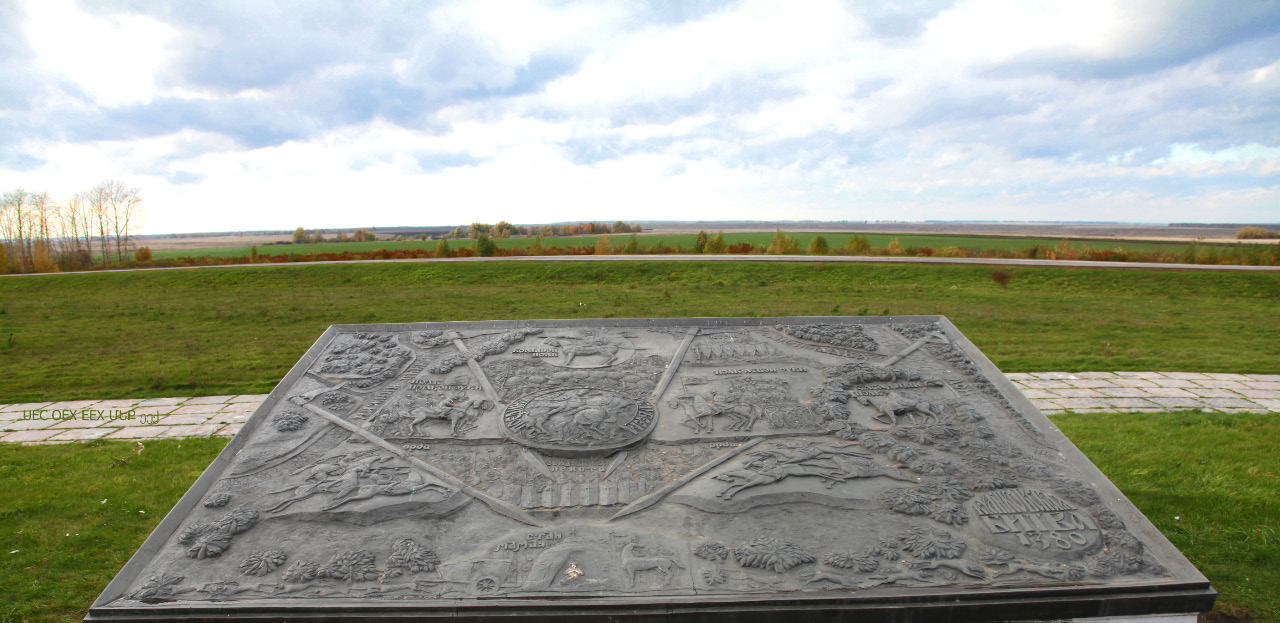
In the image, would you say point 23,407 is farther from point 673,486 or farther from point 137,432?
point 673,486

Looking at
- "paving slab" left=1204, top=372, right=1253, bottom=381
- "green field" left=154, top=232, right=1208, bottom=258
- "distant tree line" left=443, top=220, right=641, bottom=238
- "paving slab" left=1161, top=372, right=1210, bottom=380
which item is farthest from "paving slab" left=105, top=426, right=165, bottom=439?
"distant tree line" left=443, top=220, right=641, bottom=238

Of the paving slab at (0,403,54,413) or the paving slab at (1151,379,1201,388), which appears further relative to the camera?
the paving slab at (1151,379,1201,388)

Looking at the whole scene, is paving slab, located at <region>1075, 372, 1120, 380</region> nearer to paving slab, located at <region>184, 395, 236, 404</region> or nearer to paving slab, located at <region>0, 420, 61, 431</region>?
paving slab, located at <region>184, 395, 236, 404</region>

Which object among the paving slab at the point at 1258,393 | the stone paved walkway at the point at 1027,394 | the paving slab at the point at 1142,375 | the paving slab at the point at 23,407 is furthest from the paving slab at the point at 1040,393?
the paving slab at the point at 23,407

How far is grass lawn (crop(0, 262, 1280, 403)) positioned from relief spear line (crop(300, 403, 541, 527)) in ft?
18.0

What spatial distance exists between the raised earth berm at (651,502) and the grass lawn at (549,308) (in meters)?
5.80

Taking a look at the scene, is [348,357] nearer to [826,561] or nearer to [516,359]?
[516,359]

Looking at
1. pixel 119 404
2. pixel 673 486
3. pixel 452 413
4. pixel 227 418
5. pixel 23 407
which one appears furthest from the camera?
pixel 119 404

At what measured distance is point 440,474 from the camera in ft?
12.2

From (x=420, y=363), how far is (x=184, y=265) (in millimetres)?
24979

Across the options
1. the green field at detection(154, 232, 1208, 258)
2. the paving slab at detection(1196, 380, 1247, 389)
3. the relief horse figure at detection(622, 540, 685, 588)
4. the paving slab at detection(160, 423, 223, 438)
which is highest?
the green field at detection(154, 232, 1208, 258)

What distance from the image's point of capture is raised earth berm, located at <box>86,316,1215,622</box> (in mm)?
2928

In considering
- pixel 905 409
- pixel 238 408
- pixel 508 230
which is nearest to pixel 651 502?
pixel 905 409

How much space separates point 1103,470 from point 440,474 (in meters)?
6.13
